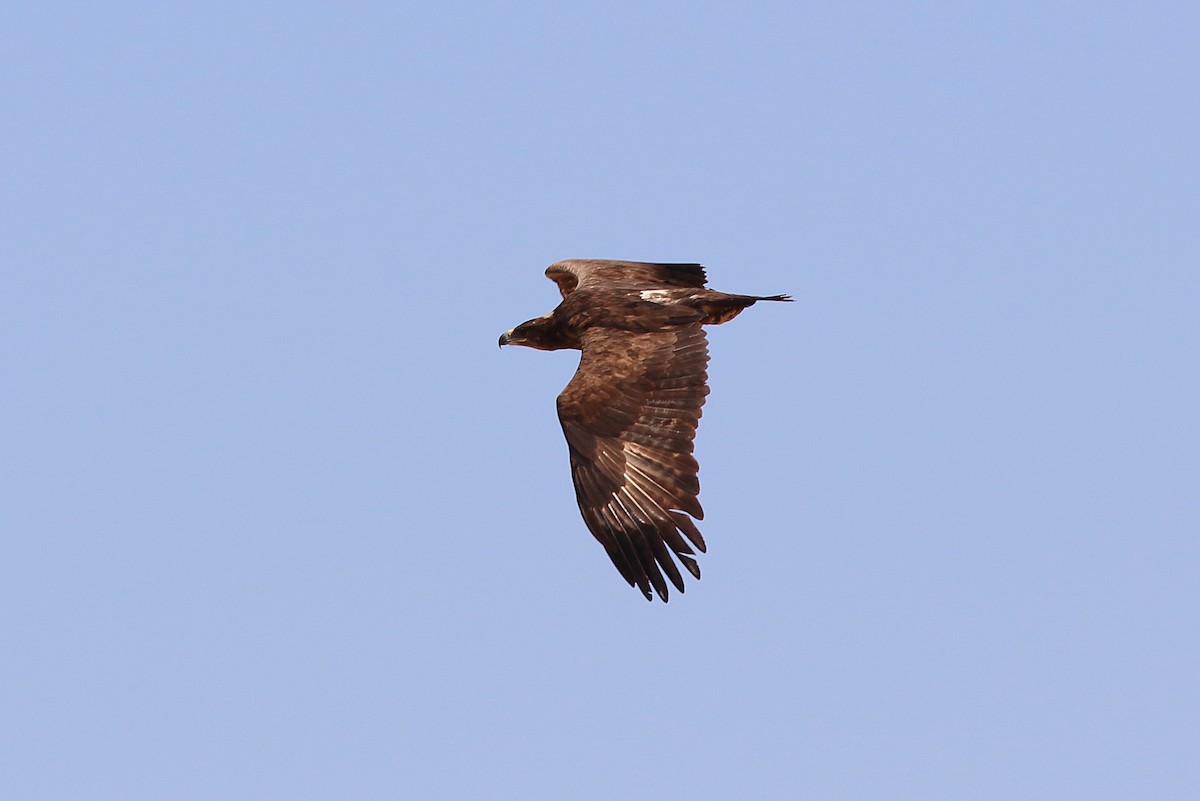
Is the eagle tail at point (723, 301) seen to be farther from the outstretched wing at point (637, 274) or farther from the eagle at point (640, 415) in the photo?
the outstretched wing at point (637, 274)

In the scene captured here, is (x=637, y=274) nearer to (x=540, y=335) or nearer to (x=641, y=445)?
(x=540, y=335)

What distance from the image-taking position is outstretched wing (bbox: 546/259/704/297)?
17.3 metres

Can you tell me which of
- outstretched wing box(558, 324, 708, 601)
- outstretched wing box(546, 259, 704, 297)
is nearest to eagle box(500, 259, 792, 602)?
outstretched wing box(558, 324, 708, 601)

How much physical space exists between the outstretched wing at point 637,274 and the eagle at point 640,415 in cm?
71

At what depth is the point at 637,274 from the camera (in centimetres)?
1767

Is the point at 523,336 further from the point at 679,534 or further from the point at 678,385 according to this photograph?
the point at 679,534

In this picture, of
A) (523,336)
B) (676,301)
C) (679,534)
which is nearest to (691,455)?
(679,534)

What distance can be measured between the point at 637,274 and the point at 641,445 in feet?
12.6

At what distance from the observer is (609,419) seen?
14.4 metres

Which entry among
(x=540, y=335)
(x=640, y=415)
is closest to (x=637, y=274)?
(x=540, y=335)

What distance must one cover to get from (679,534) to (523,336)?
4.09 meters

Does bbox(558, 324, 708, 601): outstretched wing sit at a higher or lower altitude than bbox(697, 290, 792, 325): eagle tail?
lower

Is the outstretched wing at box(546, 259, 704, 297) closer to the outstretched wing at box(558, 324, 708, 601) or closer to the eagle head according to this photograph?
the eagle head

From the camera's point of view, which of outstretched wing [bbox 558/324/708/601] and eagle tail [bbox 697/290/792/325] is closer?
outstretched wing [bbox 558/324/708/601]
